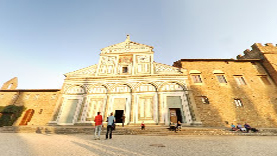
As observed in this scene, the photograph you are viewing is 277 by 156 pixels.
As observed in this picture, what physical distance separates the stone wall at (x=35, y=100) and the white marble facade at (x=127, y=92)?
465 centimetres

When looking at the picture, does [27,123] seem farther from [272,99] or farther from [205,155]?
[272,99]

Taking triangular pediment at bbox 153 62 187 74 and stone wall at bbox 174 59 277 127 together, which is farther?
triangular pediment at bbox 153 62 187 74

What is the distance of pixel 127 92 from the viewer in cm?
1412

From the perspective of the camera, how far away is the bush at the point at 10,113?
15.9m

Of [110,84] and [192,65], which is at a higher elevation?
[192,65]

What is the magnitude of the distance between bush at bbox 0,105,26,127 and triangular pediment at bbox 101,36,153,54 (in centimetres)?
1444

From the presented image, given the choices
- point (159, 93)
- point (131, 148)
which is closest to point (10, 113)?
point (159, 93)

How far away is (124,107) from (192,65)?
35.3 ft

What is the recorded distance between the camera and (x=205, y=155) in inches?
136

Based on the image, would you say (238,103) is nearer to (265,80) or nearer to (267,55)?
(265,80)

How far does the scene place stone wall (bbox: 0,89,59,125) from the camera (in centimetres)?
1619

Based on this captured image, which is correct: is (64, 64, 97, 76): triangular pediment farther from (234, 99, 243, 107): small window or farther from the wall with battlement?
the wall with battlement

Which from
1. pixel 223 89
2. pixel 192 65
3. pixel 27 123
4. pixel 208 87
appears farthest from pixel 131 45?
pixel 27 123

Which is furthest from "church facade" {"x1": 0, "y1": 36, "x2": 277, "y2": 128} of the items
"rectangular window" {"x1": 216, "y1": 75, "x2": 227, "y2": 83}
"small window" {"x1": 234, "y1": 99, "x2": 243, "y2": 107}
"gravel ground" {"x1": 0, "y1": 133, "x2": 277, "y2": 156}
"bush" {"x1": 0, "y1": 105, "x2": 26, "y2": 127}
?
"gravel ground" {"x1": 0, "y1": 133, "x2": 277, "y2": 156}
